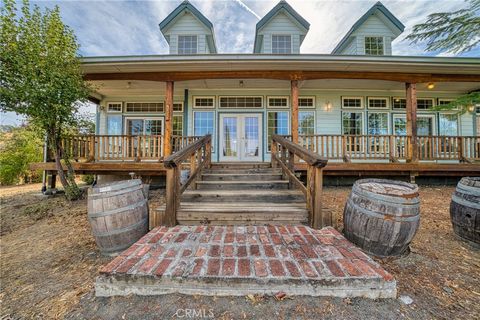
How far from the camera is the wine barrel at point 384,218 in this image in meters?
1.96

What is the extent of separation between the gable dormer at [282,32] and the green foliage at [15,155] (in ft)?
34.0

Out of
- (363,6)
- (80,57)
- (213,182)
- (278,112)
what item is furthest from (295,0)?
(213,182)

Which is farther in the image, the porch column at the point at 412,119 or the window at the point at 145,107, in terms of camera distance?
the window at the point at 145,107

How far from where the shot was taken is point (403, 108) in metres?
7.24

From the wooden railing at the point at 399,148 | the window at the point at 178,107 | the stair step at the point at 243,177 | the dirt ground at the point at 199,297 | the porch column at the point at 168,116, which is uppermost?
the window at the point at 178,107

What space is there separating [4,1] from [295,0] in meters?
8.86

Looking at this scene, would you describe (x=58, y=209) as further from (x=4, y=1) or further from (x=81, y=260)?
(x=4, y=1)

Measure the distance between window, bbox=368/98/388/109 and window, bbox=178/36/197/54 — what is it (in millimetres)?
7310

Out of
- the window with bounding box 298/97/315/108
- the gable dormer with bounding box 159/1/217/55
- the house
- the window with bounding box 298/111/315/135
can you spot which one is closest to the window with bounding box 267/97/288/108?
the house

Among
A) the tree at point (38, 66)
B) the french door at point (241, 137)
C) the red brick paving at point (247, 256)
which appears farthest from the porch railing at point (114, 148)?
the red brick paving at point (247, 256)

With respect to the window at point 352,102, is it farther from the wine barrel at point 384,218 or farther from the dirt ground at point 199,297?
the wine barrel at point 384,218

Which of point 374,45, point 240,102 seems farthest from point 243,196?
point 374,45
